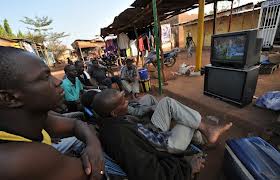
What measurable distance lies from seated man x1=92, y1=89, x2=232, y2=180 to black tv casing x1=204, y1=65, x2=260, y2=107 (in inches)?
71.7

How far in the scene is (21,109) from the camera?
2.39 feet

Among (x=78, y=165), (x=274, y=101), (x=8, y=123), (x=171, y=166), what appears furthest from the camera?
(x=274, y=101)

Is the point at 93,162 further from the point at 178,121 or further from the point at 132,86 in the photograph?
the point at 132,86

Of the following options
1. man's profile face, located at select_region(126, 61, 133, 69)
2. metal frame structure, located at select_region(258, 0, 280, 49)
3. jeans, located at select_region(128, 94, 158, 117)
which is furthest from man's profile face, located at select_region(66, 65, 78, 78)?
metal frame structure, located at select_region(258, 0, 280, 49)

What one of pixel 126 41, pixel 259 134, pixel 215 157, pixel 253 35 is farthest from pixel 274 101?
pixel 126 41

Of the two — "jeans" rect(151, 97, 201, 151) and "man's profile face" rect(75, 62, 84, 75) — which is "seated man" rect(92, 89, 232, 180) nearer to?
"jeans" rect(151, 97, 201, 151)

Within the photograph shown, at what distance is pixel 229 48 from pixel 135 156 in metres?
3.12

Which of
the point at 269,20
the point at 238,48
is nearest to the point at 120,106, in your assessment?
the point at 238,48

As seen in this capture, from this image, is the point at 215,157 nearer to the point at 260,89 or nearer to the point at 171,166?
the point at 171,166

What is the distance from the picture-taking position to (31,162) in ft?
2.06

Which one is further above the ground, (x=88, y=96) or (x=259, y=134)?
(x=88, y=96)

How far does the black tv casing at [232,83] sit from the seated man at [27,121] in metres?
3.25

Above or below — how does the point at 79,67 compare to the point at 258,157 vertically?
above

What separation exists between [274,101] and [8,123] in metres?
3.84
